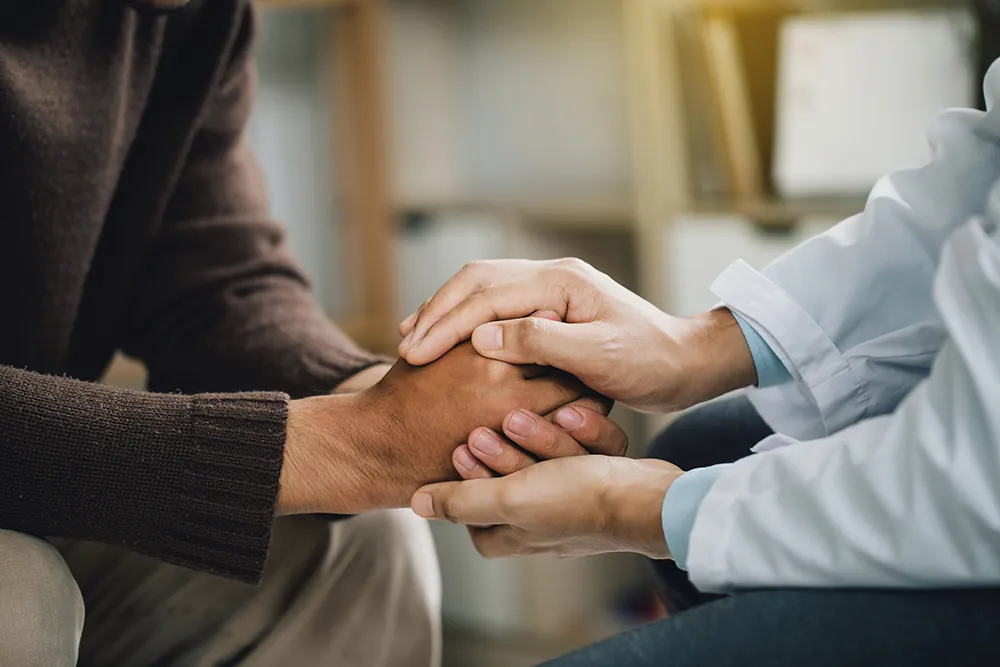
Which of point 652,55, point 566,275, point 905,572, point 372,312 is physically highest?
point 652,55

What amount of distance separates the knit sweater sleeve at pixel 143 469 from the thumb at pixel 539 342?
0.20m

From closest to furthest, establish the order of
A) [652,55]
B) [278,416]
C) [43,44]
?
[278,416], [43,44], [652,55]

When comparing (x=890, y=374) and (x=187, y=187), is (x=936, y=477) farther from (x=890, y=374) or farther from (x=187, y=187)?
(x=187, y=187)

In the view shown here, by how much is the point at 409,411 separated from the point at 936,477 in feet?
1.57

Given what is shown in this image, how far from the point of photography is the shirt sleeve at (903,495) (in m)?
0.65

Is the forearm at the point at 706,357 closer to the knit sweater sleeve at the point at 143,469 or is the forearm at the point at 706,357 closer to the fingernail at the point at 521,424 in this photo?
the fingernail at the point at 521,424

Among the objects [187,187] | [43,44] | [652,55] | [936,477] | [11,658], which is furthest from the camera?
[652,55]

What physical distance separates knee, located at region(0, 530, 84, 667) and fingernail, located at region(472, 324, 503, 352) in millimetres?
401

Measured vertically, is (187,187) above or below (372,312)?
above

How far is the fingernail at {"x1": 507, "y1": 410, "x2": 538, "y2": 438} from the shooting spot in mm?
961

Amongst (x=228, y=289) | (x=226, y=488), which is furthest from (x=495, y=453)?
(x=228, y=289)

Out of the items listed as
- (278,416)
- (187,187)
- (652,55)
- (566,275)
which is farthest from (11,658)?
(652,55)

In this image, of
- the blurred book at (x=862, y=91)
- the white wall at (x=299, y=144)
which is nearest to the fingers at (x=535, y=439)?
the blurred book at (x=862, y=91)

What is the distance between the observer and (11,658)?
0.78 meters
